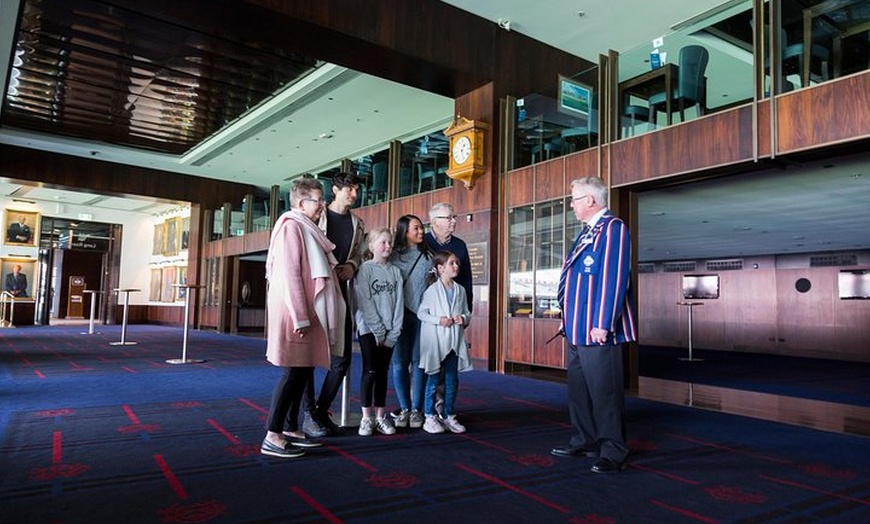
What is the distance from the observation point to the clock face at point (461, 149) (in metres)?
7.23

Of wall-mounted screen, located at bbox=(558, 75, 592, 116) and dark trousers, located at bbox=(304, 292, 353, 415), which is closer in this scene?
dark trousers, located at bbox=(304, 292, 353, 415)

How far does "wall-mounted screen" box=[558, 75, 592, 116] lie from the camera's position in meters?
6.22

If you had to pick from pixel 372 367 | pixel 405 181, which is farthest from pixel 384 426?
pixel 405 181

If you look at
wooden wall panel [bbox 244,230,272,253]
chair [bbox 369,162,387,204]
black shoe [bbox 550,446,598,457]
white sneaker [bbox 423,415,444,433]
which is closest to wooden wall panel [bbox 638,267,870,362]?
chair [bbox 369,162,387,204]

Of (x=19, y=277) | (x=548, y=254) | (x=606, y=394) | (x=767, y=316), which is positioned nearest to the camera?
(x=606, y=394)

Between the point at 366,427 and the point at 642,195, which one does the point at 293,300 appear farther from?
the point at 642,195

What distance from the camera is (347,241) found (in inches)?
133

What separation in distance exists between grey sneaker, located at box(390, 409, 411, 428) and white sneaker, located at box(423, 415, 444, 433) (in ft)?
0.42

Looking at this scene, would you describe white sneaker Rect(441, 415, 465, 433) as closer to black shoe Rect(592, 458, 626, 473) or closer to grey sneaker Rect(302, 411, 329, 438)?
grey sneaker Rect(302, 411, 329, 438)

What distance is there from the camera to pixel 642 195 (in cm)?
670

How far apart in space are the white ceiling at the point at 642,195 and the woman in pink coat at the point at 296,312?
4100 mm

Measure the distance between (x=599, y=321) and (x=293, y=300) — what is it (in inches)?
58.3

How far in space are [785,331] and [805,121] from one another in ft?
32.2

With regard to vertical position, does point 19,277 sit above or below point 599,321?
above
